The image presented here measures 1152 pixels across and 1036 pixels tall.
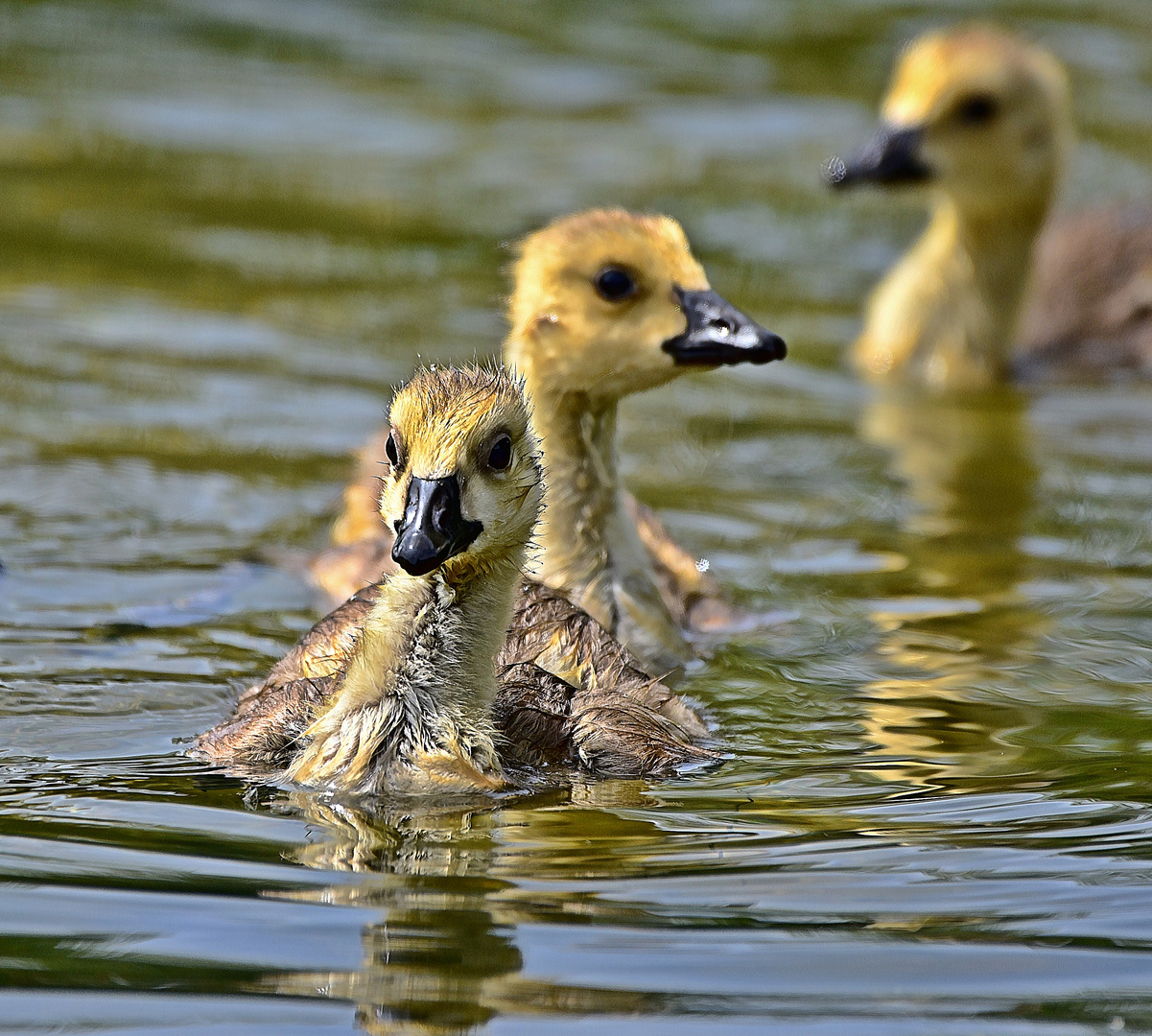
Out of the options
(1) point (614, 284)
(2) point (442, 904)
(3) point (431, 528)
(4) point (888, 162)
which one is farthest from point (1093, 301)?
(2) point (442, 904)

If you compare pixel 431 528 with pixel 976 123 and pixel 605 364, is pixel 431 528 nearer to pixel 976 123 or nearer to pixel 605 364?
pixel 605 364

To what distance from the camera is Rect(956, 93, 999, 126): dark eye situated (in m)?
10.9

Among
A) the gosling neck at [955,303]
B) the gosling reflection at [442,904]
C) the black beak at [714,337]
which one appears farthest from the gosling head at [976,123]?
the gosling reflection at [442,904]

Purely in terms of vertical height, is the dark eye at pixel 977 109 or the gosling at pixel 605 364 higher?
the dark eye at pixel 977 109

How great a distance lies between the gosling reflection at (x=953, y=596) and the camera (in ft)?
19.1

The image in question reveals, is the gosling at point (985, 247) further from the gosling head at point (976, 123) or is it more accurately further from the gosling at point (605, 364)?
the gosling at point (605, 364)

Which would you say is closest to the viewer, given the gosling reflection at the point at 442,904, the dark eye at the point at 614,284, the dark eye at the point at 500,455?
the gosling reflection at the point at 442,904

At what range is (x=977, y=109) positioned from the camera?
10945mm

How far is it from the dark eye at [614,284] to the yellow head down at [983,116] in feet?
14.4

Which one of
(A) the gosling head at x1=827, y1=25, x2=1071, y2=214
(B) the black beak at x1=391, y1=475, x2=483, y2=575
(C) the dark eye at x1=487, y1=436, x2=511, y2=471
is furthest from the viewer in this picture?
(A) the gosling head at x1=827, y1=25, x2=1071, y2=214

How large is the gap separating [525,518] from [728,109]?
10087 millimetres

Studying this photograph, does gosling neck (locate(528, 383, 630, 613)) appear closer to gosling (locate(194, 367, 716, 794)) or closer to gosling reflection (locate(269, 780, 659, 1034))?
gosling (locate(194, 367, 716, 794))

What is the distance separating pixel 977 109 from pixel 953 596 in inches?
171

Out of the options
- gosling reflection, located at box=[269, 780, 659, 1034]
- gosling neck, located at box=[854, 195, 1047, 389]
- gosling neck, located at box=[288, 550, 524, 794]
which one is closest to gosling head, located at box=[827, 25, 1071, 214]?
gosling neck, located at box=[854, 195, 1047, 389]
